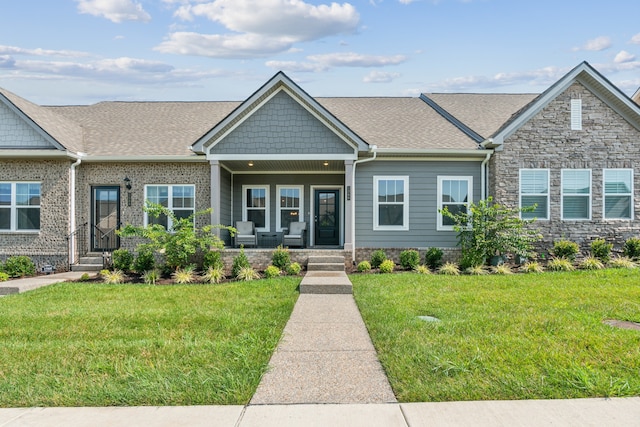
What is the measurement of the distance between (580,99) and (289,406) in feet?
44.0

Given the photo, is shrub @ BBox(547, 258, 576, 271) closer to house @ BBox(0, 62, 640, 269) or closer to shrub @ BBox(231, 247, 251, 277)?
house @ BBox(0, 62, 640, 269)

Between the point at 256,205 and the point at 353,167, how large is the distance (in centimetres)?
423

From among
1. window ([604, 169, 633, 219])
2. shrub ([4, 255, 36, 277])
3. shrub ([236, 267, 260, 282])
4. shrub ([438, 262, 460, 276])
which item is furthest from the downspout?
shrub ([4, 255, 36, 277])

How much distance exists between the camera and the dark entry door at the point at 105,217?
1411cm

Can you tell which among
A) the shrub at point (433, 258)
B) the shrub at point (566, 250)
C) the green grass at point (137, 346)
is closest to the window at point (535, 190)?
the shrub at point (566, 250)

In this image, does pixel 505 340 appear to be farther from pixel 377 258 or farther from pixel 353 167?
pixel 353 167

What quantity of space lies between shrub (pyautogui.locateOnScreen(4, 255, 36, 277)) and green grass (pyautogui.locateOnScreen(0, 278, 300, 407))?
3851 millimetres

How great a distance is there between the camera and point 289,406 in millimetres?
3705

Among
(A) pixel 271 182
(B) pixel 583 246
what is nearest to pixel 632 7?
(B) pixel 583 246

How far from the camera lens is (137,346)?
210 inches

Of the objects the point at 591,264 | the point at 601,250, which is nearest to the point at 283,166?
the point at 591,264

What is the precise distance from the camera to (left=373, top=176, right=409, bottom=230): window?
1386cm

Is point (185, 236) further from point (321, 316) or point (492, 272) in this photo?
point (492, 272)

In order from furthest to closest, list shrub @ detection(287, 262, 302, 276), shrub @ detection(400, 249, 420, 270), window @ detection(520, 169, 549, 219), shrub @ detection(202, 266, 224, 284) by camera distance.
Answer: window @ detection(520, 169, 549, 219) → shrub @ detection(400, 249, 420, 270) → shrub @ detection(287, 262, 302, 276) → shrub @ detection(202, 266, 224, 284)
